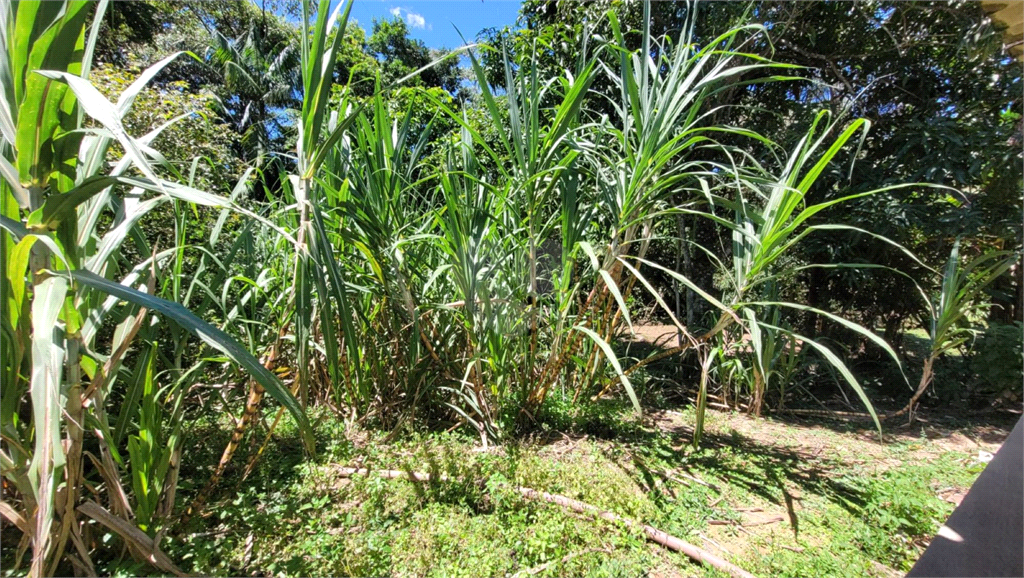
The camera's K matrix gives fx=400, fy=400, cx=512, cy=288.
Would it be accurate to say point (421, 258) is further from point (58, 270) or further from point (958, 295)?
point (958, 295)

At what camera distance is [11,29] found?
63 cm

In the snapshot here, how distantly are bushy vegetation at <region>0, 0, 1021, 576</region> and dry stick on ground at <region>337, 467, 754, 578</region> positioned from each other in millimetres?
63

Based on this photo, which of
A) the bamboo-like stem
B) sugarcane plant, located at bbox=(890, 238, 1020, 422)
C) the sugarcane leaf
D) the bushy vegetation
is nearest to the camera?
the sugarcane leaf

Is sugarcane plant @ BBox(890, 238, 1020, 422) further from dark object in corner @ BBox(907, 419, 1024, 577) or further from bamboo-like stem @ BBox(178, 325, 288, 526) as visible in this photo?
bamboo-like stem @ BBox(178, 325, 288, 526)

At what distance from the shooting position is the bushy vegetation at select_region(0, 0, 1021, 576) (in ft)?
2.28

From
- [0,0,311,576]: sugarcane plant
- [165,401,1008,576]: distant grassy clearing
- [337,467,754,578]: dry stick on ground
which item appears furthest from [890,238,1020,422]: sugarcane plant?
[0,0,311,576]: sugarcane plant

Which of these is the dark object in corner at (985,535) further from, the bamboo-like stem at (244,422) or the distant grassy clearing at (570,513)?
the bamboo-like stem at (244,422)

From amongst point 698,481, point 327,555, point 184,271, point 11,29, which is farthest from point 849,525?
point 184,271

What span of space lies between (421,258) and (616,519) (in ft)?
3.82

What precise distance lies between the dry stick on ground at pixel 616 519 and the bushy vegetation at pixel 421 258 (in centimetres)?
6

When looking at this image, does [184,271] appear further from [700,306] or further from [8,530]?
[700,306]

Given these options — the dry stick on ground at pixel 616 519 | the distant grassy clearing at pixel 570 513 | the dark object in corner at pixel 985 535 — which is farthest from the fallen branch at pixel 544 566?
the dark object in corner at pixel 985 535

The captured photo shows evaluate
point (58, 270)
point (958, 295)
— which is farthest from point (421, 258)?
point (958, 295)

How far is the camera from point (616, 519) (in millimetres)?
1248
